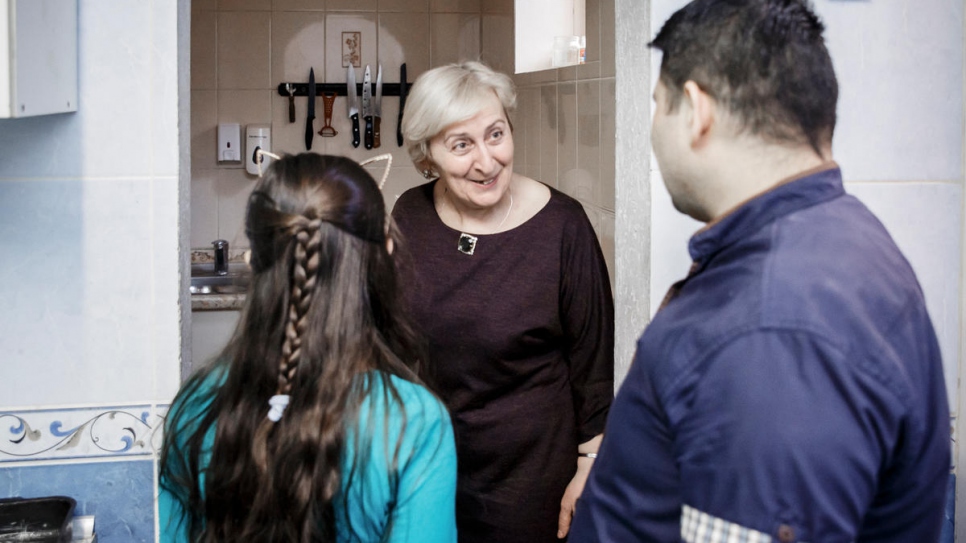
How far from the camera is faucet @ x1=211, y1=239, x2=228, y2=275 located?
3.81 m

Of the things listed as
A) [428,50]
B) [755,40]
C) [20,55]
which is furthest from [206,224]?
[755,40]

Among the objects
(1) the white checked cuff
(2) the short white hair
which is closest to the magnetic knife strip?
(2) the short white hair

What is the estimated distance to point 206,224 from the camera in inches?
159

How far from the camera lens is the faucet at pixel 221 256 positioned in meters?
3.81

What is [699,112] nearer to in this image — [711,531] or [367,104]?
[711,531]

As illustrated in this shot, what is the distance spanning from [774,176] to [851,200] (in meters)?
0.08

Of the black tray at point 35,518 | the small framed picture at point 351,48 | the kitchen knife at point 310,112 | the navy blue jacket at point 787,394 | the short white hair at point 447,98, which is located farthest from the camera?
the small framed picture at point 351,48

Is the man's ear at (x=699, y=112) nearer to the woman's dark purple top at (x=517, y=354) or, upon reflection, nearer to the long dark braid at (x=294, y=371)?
the long dark braid at (x=294, y=371)

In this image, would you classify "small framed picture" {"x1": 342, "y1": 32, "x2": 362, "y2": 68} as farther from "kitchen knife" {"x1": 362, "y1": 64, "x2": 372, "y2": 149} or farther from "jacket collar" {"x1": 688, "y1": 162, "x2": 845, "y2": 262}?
"jacket collar" {"x1": 688, "y1": 162, "x2": 845, "y2": 262}

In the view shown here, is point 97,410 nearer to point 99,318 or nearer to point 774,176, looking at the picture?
point 99,318

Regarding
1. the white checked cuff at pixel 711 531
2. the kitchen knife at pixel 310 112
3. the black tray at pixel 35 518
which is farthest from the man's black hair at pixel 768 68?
the kitchen knife at pixel 310 112

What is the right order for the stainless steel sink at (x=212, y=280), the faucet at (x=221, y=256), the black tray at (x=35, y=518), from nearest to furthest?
the black tray at (x=35, y=518) → the stainless steel sink at (x=212, y=280) → the faucet at (x=221, y=256)

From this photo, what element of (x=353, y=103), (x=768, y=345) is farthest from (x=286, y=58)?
(x=768, y=345)

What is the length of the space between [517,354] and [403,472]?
0.77m
